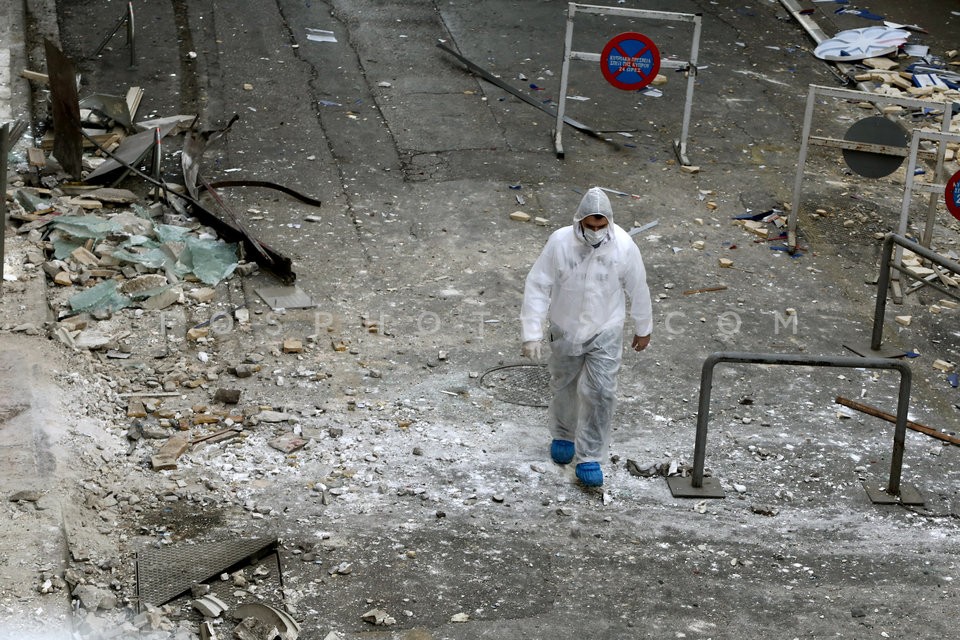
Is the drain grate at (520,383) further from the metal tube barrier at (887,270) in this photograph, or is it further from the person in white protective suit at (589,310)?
the metal tube barrier at (887,270)

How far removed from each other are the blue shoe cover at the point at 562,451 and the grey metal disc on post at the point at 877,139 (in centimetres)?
426

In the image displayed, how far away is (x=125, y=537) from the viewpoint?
5.93 metres

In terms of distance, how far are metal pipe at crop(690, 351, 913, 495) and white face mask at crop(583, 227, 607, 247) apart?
0.86 meters

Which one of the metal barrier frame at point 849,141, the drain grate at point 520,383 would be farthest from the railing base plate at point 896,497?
the metal barrier frame at point 849,141

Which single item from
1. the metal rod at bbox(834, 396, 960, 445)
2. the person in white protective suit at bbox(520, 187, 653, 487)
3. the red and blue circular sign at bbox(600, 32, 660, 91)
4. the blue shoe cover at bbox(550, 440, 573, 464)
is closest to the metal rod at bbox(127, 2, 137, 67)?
the red and blue circular sign at bbox(600, 32, 660, 91)

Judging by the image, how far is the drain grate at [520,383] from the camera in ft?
24.8

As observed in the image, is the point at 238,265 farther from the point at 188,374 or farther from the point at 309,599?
the point at 309,599

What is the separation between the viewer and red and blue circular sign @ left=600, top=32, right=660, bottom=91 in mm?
10672

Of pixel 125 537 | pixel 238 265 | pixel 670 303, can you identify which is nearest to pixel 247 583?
pixel 125 537

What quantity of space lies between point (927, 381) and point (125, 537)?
17.4 feet

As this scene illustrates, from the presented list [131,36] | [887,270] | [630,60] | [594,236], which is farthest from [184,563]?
[131,36]

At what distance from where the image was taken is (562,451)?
271 inches

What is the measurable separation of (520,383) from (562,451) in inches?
37.6

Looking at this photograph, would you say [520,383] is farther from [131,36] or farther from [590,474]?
[131,36]
